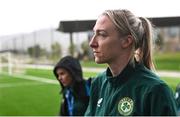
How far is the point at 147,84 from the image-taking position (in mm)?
1740

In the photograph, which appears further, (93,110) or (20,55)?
(20,55)

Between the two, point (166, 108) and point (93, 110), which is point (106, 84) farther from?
point (166, 108)

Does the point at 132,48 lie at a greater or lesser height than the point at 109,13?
lesser

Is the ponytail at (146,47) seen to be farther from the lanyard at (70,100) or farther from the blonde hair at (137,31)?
the lanyard at (70,100)

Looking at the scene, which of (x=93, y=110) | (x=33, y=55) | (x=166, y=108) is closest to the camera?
(x=166, y=108)

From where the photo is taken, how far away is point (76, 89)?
361 centimetres

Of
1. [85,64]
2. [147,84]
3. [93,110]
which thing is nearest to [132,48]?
[147,84]

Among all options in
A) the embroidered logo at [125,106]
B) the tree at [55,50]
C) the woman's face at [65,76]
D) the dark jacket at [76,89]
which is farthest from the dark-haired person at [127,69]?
the tree at [55,50]

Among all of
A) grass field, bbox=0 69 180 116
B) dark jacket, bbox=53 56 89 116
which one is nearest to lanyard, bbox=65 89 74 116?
dark jacket, bbox=53 56 89 116

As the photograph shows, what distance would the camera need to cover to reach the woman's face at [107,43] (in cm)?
183

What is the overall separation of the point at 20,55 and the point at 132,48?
2544cm

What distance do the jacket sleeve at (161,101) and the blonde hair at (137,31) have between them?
0.19 meters

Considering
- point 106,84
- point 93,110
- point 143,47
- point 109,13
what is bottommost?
point 93,110

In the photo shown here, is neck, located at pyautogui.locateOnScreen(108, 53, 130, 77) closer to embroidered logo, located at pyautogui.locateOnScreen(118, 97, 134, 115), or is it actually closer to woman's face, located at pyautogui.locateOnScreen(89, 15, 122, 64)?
woman's face, located at pyautogui.locateOnScreen(89, 15, 122, 64)
